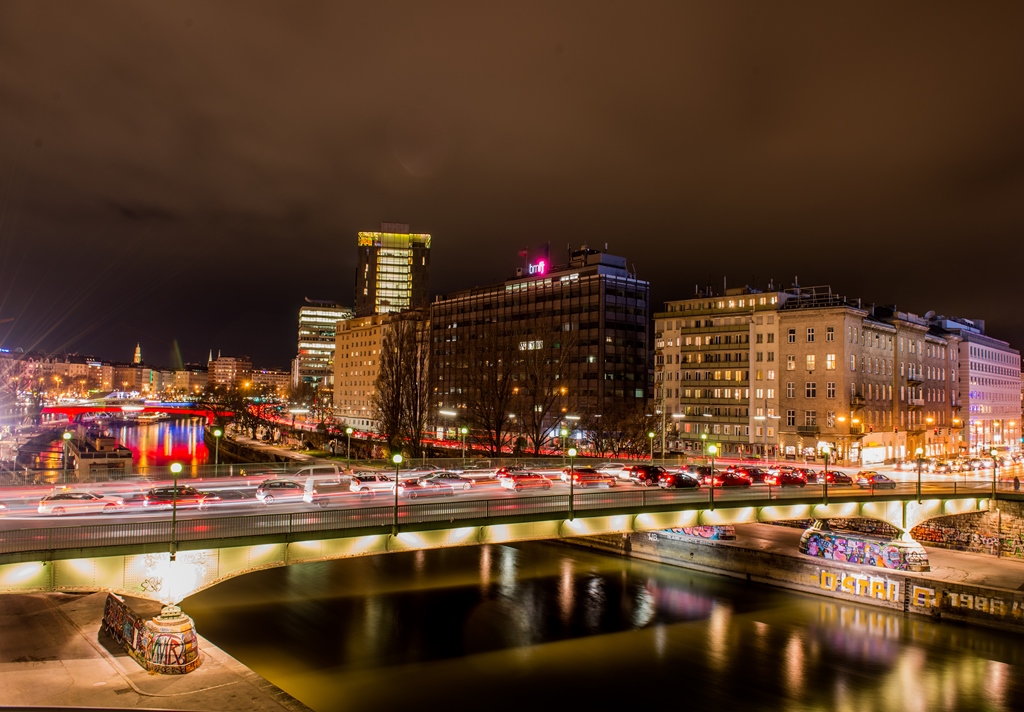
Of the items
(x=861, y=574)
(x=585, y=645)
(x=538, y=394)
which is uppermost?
(x=538, y=394)

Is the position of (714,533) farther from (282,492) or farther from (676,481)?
(282,492)

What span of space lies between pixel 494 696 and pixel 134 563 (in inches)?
538

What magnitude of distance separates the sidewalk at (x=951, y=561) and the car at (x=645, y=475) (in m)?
6.55

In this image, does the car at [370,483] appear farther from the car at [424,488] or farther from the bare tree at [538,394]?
the bare tree at [538,394]

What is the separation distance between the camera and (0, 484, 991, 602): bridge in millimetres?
21391

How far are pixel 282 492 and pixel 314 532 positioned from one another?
9768 mm

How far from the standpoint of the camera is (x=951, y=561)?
41.5 meters

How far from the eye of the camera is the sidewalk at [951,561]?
122 ft

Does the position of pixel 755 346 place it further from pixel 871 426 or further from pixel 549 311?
pixel 549 311

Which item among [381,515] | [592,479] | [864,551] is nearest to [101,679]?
[381,515]

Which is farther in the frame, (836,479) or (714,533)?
(836,479)

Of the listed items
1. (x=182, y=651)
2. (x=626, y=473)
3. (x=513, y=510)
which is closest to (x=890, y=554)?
(x=626, y=473)

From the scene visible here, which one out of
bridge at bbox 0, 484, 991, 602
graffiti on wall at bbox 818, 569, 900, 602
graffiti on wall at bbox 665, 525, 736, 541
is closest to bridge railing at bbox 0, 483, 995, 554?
bridge at bbox 0, 484, 991, 602

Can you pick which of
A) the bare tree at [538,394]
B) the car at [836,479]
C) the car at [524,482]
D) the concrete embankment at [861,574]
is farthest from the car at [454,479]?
the bare tree at [538,394]
